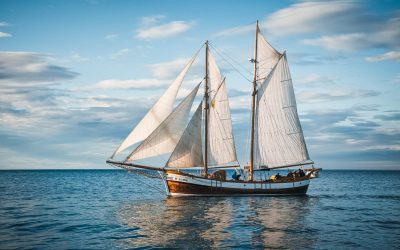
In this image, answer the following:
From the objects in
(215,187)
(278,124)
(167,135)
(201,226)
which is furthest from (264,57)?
(201,226)

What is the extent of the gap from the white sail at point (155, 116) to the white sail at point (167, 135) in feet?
1.65

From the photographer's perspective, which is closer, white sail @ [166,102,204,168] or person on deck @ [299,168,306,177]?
white sail @ [166,102,204,168]

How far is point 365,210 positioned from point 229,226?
17.6m

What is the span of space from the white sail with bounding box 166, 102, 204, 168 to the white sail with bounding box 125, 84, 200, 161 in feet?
2.76

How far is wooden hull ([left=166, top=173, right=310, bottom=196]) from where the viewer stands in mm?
41906

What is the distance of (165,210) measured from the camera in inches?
1331

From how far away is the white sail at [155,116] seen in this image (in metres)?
37.1

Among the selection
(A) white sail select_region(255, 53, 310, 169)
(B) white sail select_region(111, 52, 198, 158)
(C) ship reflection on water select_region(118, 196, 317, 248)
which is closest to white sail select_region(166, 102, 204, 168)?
(B) white sail select_region(111, 52, 198, 158)

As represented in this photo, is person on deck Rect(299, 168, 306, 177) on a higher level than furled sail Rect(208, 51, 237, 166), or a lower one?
lower

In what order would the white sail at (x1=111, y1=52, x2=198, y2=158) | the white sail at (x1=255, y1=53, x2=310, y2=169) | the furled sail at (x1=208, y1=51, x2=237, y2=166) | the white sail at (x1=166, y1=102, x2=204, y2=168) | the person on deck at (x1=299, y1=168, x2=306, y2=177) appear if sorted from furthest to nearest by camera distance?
the person on deck at (x1=299, y1=168, x2=306, y2=177)
the white sail at (x1=255, y1=53, x2=310, y2=169)
the furled sail at (x1=208, y1=51, x2=237, y2=166)
the white sail at (x1=166, y1=102, x2=204, y2=168)
the white sail at (x1=111, y1=52, x2=198, y2=158)

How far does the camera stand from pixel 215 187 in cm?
4269

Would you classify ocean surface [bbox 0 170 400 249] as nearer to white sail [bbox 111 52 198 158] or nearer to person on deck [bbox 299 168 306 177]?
white sail [bbox 111 52 198 158]

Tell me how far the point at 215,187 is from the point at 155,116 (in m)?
10.9

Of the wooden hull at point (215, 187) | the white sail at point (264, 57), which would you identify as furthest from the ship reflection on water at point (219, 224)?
the white sail at point (264, 57)
